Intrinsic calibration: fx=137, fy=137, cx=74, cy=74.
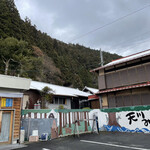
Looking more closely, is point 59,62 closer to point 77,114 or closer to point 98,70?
point 98,70

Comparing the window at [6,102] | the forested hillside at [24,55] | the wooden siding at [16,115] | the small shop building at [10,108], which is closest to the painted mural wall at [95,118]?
the wooden siding at [16,115]

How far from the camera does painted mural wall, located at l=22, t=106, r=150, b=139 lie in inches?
383

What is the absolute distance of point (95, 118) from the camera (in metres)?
12.1

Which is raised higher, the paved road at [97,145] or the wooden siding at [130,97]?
the wooden siding at [130,97]

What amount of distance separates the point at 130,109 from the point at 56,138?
6.26 metres

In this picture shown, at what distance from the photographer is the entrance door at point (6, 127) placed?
7.91 metres

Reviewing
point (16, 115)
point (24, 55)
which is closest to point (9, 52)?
point (24, 55)

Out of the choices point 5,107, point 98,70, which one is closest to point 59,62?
point 98,70

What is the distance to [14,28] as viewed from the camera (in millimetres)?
33281

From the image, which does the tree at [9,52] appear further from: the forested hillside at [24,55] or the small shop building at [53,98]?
the small shop building at [53,98]

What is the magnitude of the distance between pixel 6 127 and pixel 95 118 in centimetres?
713

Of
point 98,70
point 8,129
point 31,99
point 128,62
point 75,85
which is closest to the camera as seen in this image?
point 8,129

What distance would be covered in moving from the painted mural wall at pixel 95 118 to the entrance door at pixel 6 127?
130cm

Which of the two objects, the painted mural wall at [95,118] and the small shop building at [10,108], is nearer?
the small shop building at [10,108]
